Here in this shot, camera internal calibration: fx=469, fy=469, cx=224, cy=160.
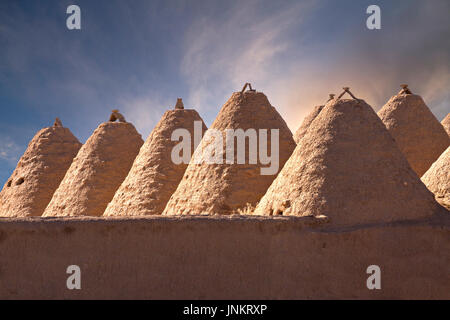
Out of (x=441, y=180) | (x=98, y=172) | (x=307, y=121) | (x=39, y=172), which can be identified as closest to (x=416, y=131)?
(x=441, y=180)

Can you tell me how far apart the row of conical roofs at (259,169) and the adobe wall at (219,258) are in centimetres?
56

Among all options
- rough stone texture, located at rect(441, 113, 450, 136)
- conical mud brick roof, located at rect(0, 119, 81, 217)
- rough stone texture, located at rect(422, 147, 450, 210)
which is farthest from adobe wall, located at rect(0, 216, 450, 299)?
rough stone texture, located at rect(441, 113, 450, 136)

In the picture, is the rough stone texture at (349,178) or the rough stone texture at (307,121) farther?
the rough stone texture at (307,121)

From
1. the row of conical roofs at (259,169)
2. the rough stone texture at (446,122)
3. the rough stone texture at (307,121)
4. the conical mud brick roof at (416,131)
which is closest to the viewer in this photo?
the row of conical roofs at (259,169)

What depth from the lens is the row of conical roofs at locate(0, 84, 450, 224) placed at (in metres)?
6.85

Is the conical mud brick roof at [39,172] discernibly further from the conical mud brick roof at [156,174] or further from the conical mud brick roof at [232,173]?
the conical mud brick roof at [232,173]

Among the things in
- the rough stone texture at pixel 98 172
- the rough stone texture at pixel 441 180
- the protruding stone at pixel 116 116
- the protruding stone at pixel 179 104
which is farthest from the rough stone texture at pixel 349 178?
the protruding stone at pixel 116 116

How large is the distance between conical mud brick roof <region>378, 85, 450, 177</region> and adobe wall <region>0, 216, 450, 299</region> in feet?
19.2

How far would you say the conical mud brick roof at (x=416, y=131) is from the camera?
38.9 ft

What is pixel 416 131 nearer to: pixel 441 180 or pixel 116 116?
pixel 441 180

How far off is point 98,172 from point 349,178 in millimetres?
7615

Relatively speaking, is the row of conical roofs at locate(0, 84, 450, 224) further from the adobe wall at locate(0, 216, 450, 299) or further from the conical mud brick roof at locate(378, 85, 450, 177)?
the adobe wall at locate(0, 216, 450, 299)

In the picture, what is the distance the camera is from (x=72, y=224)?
524 centimetres
